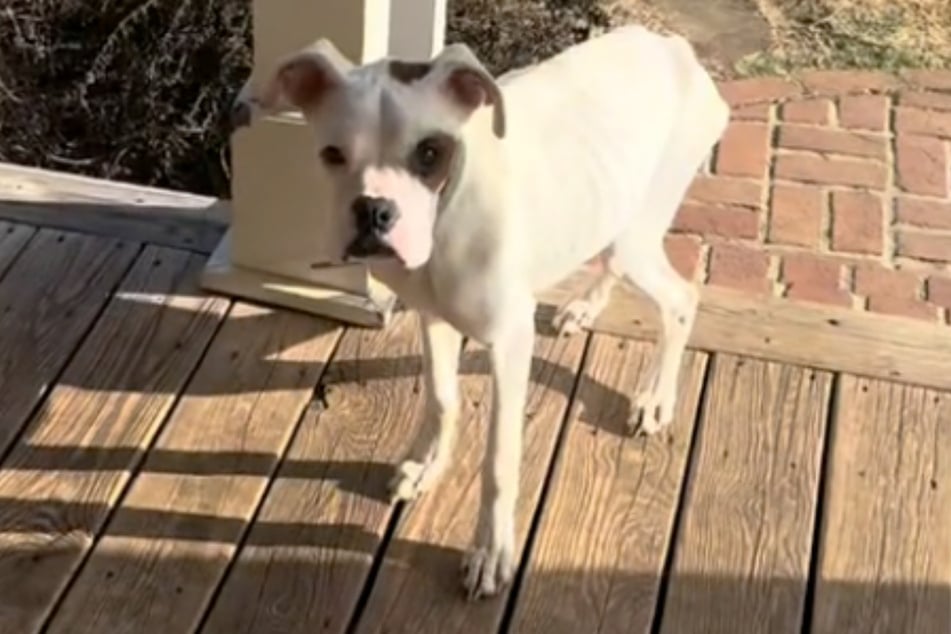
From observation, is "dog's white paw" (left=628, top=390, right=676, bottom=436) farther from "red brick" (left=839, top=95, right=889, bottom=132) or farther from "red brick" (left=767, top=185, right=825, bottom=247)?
"red brick" (left=839, top=95, right=889, bottom=132)

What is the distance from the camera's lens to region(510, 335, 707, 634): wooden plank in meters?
2.68

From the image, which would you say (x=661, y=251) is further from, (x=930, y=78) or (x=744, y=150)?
(x=930, y=78)

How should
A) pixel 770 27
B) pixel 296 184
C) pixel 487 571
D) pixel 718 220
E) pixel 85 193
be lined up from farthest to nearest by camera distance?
1. pixel 770 27
2. pixel 718 220
3. pixel 85 193
4. pixel 296 184
5. pixel 487 571

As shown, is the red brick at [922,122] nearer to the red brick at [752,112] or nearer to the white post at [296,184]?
the red brick at [752,112]

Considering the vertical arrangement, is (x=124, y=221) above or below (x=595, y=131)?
below

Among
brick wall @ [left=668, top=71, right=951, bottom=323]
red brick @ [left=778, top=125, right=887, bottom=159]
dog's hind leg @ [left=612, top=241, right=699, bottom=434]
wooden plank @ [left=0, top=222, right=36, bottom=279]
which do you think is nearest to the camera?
dog's hind leg @ [left=612, top=241, right=699, bottom=434]

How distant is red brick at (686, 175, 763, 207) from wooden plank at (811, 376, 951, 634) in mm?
666

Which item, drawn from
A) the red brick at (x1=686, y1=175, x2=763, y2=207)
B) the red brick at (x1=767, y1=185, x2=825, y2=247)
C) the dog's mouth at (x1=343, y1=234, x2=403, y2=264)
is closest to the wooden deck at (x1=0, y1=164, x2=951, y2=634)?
the red brick at (x1=767, y1=185, x2=825, y2=247)

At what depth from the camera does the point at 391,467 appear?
9.57ft

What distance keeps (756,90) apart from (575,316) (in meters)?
1.06

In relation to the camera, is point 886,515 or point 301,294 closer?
point 886,515

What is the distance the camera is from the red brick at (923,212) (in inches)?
143

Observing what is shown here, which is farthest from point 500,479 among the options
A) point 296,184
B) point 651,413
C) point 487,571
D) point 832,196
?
point 832,196

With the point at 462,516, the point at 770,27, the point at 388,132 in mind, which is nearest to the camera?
the point at 388,132
